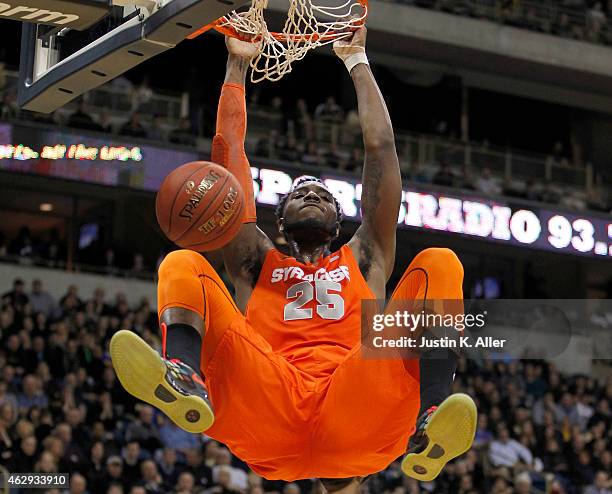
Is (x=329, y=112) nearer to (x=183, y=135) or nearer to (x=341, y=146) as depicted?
(x=341, y=146)

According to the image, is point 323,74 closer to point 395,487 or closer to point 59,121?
point 59,121

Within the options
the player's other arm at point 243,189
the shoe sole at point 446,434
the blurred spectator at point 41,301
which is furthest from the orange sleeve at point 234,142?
the blurred spectator at point 41,301

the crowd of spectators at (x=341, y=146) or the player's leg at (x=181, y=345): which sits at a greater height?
the crowd of spectators at (x=341, y=146)

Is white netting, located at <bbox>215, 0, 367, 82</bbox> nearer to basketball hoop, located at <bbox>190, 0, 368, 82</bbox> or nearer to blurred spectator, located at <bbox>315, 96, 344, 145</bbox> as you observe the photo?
basketball hoop, located at <bbox>190, 0, 368, 82</bbox>

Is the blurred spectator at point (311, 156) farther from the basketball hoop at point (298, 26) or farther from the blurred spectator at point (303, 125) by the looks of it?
the basketball hoop at point (298, 26)

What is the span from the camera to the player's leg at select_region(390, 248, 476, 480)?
4.74m

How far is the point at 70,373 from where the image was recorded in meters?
12.5

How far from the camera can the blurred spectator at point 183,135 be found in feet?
54.9

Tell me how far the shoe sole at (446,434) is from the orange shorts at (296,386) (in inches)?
12.6

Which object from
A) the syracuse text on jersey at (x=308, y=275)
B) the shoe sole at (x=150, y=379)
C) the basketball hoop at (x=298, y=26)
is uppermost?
the basketball hoop at (x=298, y=26)

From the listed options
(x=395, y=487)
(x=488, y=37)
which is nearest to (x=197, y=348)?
(x=395, y=487)

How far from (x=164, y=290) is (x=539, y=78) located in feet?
58.5

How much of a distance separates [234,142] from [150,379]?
5.23 ft

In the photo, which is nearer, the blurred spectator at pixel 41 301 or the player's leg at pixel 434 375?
the player's leg at pixel 434 375
